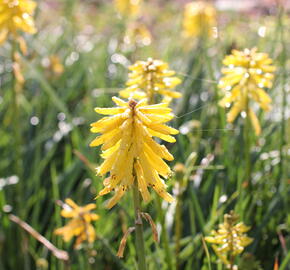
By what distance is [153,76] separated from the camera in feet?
8.02

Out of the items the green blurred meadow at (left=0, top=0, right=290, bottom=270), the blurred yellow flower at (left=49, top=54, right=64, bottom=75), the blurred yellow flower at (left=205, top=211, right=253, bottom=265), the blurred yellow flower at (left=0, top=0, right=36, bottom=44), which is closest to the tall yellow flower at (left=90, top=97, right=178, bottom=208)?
the green blurred meadow at (left=0, top=0, right=290, bottom=270)

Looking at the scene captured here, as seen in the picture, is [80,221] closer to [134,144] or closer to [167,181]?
[167,181]

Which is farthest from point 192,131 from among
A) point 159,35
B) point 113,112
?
point 159,35

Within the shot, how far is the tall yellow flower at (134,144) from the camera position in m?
1.69

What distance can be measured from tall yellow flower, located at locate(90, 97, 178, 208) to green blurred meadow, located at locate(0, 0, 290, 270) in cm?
29

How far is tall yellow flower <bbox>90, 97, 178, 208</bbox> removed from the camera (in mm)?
1688

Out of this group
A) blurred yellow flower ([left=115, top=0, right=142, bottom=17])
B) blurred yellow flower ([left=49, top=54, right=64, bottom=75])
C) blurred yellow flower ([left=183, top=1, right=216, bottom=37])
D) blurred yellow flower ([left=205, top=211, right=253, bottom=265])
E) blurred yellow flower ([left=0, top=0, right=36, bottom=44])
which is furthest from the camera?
blurred yellow flower ([left=115, top=0, right=142, bottom=17])

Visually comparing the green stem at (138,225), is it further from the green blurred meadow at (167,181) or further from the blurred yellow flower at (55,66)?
the blurred yellow flower at (55,66)

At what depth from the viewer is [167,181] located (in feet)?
9.97

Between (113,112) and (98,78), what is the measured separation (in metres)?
3.04

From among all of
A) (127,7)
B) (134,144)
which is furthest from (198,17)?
(134,144)

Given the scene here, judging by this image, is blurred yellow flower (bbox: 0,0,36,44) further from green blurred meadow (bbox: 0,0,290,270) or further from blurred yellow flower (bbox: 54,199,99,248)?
blurred yellow flower (bbox: 54,199,99,248)

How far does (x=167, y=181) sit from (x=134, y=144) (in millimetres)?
1366

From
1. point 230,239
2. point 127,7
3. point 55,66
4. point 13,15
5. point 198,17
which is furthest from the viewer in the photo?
point 127,7
